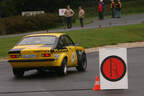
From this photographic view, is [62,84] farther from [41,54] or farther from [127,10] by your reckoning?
[127,10]

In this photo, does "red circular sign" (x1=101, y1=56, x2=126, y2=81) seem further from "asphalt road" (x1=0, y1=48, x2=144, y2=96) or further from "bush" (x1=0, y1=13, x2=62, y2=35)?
"bush" (x1=0, y1=13, x2=62, y2=35)

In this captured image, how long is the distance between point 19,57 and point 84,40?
621 inches

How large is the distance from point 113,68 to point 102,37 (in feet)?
64.5

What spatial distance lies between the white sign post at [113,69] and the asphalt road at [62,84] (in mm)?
178

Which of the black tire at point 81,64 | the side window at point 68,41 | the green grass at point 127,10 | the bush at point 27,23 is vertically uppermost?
the side window at point 68,41

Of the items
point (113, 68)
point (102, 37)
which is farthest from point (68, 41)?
point (102, 37)

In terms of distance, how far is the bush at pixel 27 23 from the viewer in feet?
139

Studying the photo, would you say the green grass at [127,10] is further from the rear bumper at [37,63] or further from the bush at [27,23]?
the rear bumper at [37,63]

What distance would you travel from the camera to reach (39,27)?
149 feet

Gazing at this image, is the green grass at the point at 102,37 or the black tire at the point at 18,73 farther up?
the black tire at the point at 18,73

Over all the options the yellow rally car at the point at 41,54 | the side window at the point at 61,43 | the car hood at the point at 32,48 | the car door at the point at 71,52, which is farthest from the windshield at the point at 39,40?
Answer: the car door at the point at 71,52

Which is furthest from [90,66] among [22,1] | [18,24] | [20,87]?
[22,1]

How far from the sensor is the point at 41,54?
14234 mm

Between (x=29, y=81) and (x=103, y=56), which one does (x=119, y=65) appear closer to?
(x=103, y=56)
